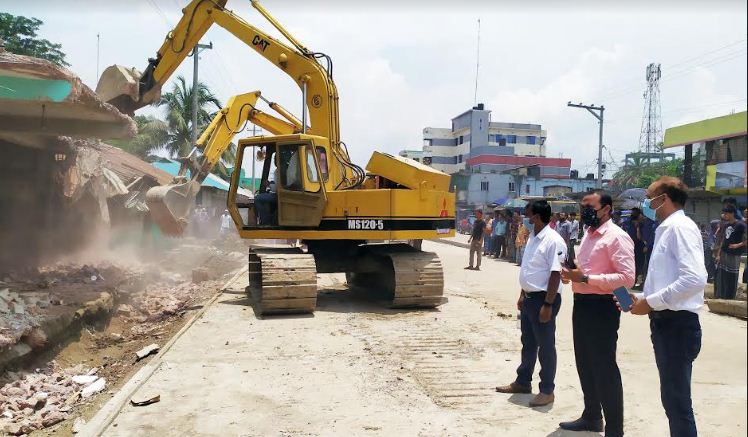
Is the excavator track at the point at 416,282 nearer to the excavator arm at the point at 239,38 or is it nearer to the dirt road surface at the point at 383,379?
the dirt road surface at the point at 383,379

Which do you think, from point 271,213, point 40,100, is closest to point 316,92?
point 271,213

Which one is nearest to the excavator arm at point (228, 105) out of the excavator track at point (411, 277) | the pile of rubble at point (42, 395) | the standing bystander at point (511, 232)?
the excavator track at point (411, 277)

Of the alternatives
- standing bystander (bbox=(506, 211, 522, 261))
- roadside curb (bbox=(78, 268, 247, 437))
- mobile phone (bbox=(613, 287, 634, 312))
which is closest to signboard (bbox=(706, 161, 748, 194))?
mobile phone (bbox=(613, 287, 634, 312))

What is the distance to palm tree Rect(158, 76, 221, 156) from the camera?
102 ft

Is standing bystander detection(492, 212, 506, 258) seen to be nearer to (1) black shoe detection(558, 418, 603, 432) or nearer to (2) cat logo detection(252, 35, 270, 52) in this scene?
(2) cat logo detection(252, 35, 270, 52)

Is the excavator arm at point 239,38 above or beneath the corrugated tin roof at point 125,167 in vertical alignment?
above

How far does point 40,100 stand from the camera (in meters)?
7.81

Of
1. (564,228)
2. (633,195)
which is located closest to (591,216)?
(633,195)

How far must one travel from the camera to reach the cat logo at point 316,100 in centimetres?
1012

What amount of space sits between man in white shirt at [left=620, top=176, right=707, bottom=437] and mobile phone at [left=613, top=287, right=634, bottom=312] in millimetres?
73

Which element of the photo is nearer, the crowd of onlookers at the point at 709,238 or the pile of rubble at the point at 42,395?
the pile of rubble at the point at 42,395

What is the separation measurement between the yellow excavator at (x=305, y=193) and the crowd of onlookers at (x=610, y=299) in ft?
13.1

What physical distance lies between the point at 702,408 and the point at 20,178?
46.3 ft

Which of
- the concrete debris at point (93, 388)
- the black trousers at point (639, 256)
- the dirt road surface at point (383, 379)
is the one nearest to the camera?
the dirt road surface at point (383, 379)
